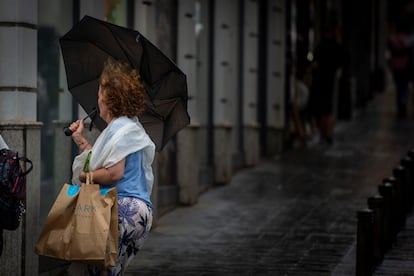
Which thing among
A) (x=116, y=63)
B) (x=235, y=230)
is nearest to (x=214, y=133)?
(x=235, y=230)

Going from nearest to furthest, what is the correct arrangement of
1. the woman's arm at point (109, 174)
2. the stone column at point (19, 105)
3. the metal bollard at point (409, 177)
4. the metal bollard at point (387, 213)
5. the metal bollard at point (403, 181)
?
1. the woman's arm at point (109, 174)
2. the stone column at point (19, 105)
3. the metal bollard at point (387, 213)
4. the metal bollard at point (403, 181)
5. the metal bollard at point (409, 177)

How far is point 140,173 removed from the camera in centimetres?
634

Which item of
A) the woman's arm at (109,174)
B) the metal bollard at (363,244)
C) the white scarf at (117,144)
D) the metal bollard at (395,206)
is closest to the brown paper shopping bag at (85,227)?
the woman's arm at (109,174)

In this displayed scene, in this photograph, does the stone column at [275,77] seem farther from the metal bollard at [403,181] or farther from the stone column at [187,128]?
the metal bollard at [403,181]

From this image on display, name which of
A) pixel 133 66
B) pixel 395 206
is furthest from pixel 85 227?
pixel 395 206

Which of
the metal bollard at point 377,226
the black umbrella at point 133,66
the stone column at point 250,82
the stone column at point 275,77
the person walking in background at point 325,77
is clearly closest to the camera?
the black umbrella at point 133,66

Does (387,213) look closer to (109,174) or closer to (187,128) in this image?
(187,128)

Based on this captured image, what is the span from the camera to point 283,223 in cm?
1198

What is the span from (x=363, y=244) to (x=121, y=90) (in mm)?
3147

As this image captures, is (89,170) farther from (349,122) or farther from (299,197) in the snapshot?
(349,122)

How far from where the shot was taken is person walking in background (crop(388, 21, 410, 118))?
82.2ft

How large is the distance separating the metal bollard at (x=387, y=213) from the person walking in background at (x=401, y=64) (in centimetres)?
1508

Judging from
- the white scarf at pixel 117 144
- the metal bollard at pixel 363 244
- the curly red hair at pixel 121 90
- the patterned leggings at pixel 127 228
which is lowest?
the metal bollard at pixel 363 244

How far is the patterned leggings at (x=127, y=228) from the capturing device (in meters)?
6.24
